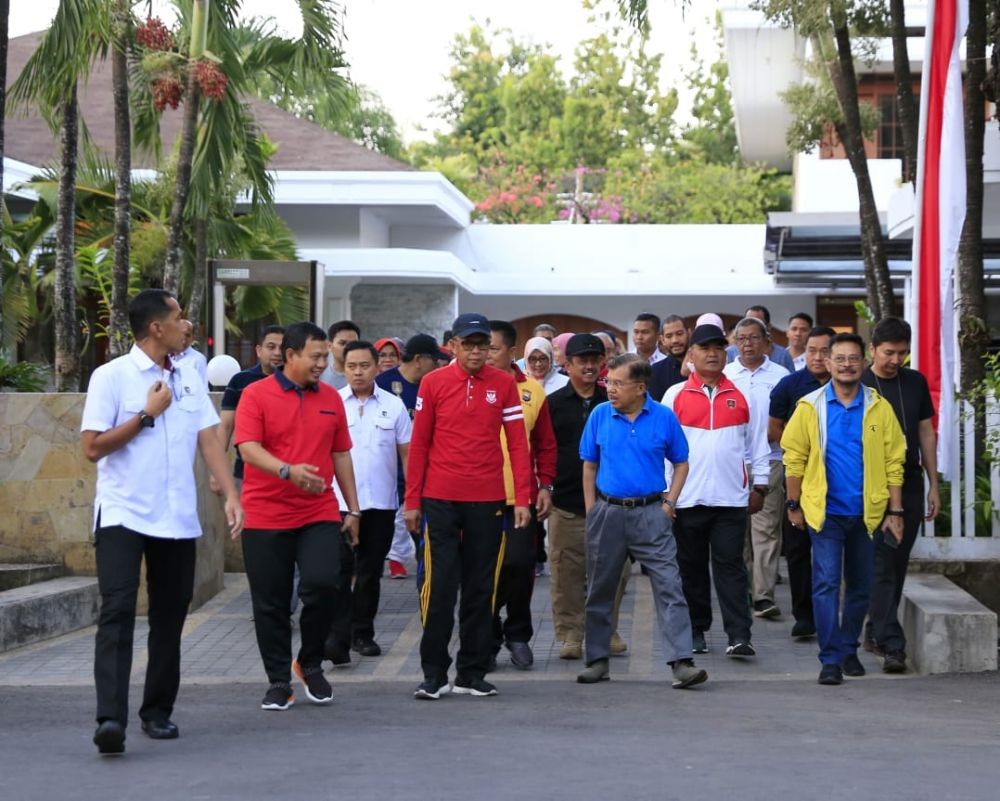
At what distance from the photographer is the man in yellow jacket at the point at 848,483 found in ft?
28.5

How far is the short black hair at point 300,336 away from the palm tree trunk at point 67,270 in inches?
270

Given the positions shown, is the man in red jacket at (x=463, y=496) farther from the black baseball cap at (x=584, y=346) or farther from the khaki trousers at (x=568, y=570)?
the khaki trousers at (x=568, y=570)

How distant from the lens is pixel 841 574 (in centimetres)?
883

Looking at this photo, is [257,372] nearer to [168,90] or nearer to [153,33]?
[153,33]

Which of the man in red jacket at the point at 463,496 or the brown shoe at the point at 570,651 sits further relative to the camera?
the brown shoe at the point at 570,651

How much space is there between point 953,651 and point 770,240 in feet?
55.2

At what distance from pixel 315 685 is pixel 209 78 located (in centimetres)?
921

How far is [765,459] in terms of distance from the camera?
1018 centimetres

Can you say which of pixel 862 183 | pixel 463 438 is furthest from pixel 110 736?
pixel 862 183

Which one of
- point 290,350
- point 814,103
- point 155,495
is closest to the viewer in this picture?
point 155,495

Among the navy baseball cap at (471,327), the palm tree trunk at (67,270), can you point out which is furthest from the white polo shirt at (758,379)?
the palm tree trunk at (67,270)

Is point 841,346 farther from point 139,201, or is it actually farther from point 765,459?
point 139,201

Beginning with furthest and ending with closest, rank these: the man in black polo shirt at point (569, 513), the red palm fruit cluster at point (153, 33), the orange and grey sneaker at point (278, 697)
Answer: the red palm fruit cluster at point (153, 33) → the man in black polo shirt at point (569, 513) → the orange and grey sneaker at point (278, 697)

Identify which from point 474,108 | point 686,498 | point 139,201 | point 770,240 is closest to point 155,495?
point 686,498
